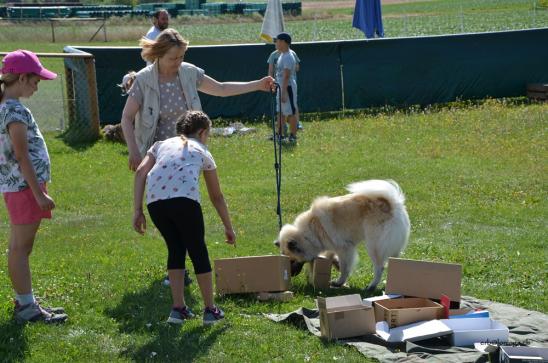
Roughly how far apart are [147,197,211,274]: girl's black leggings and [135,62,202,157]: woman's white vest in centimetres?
116

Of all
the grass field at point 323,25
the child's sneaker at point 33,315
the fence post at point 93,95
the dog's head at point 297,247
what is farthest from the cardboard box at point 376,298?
the grass field at point 323,25

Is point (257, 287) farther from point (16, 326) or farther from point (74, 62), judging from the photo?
point (74, 62)

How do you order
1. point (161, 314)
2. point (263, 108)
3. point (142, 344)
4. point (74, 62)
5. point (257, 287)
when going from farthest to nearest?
point (263, 108), point (74, 62), point (257, 287), point (161, 314), point (142, 344)

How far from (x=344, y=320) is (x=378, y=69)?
1305cm

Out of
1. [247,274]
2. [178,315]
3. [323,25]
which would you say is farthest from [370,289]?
[323,25]

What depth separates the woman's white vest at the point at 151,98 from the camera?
6602 mm

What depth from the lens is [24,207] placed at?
18.6ft

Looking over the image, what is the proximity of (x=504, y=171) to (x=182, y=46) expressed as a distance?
7151 mm

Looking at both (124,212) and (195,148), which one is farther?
(124,212)

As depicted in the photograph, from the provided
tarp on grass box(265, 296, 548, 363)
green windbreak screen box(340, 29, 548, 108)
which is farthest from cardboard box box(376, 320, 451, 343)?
green windbreak screen box(340, 29, 548, 108)

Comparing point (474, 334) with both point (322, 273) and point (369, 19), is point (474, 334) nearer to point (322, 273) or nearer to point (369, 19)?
point (322, 273)

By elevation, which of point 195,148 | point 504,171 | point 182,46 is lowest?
point 504,171

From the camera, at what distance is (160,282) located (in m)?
7.15

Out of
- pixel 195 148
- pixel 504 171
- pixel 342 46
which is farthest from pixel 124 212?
pixel 342 46
